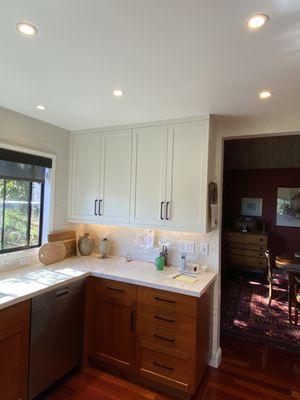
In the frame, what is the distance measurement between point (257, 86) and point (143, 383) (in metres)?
2.63

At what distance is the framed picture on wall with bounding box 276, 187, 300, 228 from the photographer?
5.82 metres

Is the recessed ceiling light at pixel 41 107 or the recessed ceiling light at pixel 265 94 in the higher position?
the recessed ceiling light at pixel 41 107

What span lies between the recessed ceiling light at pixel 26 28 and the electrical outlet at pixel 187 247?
221 centimetres

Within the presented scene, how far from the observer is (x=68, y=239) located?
3.18 m

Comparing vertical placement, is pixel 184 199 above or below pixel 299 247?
above

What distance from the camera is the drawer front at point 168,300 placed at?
2.10m

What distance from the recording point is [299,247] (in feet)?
19.1

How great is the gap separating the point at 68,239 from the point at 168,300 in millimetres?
1571

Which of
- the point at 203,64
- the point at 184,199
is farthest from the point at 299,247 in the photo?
the point at 203,64

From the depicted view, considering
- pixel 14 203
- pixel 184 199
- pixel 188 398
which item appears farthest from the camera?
pixel 14 203

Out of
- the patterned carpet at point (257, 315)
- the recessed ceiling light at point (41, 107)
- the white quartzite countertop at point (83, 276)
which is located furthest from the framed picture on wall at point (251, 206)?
the recessed ceiling light at point (41, 107)

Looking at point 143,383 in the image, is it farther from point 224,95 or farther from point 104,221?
point 224,95

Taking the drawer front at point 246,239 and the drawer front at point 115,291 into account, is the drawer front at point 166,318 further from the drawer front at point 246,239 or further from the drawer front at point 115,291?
the drawer front at point 246,239

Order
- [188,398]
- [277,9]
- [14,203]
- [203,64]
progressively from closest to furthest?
[277,9]
[203,64]
[188,398]
[14,203]
